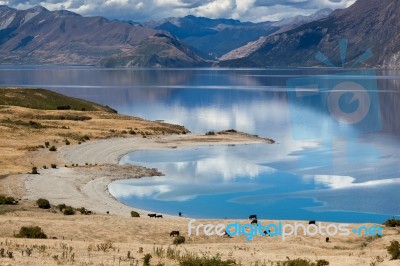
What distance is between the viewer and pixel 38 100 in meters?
163

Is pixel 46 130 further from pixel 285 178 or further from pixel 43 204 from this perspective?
pixel 43 204

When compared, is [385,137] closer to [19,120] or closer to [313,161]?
[313,161]

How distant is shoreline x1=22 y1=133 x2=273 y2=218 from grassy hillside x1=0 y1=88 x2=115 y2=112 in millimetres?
46529

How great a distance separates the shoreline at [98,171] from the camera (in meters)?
63.1

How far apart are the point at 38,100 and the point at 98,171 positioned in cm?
8510

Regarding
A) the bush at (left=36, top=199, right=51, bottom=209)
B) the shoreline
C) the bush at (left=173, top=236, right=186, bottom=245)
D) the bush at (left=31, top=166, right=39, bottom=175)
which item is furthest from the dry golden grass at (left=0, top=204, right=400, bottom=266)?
the bush at (left=31, top=166, right=39, bottom=175)

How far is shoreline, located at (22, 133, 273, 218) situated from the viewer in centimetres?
6307

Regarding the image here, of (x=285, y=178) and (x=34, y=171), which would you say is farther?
(x=285, y=178)

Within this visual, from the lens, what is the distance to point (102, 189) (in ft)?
238

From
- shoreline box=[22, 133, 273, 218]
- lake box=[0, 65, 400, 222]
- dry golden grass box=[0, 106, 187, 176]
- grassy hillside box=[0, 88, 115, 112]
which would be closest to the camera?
shoreline box=[22, 133, 273, 218]

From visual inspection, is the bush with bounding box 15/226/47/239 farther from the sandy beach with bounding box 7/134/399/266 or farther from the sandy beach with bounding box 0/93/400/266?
the sandy beach with bounding box 7/134/399/266

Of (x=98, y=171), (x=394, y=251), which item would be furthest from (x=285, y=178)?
(x=394, y=251)

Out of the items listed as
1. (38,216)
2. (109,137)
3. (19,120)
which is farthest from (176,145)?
(38,216)

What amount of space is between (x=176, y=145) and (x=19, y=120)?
3566 cm
